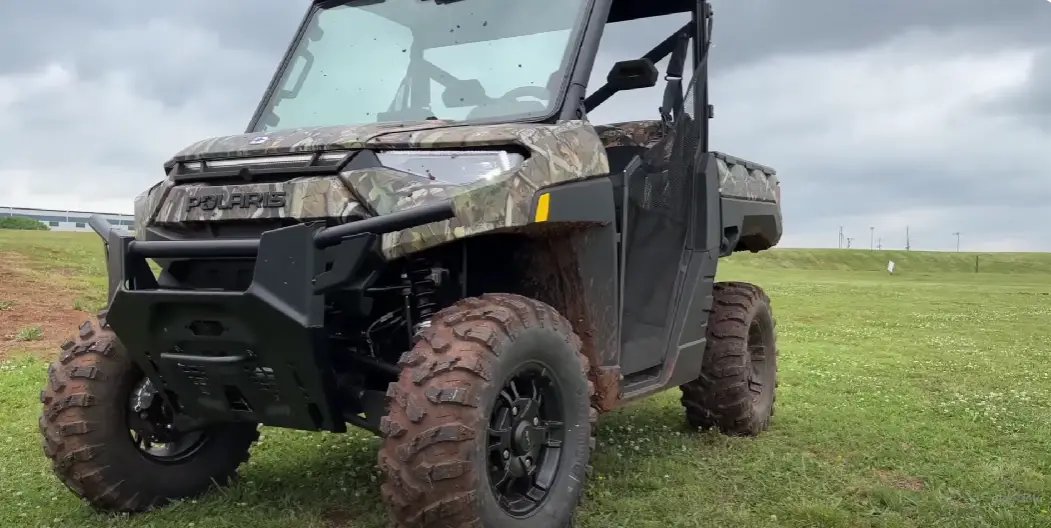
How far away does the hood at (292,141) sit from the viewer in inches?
161

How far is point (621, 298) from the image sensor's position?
5000mm

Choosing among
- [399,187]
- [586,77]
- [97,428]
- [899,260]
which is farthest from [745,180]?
[899,260]

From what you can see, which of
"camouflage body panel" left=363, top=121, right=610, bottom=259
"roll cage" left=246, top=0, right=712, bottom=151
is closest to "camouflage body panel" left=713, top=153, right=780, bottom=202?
"roll cage" left=246, top=0, right=712, bottom=151

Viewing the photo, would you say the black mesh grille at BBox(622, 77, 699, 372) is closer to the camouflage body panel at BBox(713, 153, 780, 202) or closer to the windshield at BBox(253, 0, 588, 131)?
the camouflage body panel at BBox(713, 153, 780, 202)

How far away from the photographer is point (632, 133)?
19.8 ft

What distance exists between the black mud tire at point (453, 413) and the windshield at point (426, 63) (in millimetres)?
1174

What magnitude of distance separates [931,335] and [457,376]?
14029 mm

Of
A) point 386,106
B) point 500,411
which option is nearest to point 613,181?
point 386,106

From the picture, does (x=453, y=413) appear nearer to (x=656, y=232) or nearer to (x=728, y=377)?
(x=656, y=232)

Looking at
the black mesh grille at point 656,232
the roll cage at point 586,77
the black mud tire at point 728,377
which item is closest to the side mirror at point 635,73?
the roll cage at point 586,77

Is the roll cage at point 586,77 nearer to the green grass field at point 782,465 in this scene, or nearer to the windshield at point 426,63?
the windshield at point 426,63

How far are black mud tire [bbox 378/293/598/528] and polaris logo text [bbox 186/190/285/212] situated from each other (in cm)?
81

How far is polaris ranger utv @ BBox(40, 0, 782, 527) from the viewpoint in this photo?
3.70 m

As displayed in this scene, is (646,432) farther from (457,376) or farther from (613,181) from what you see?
(457,376)
